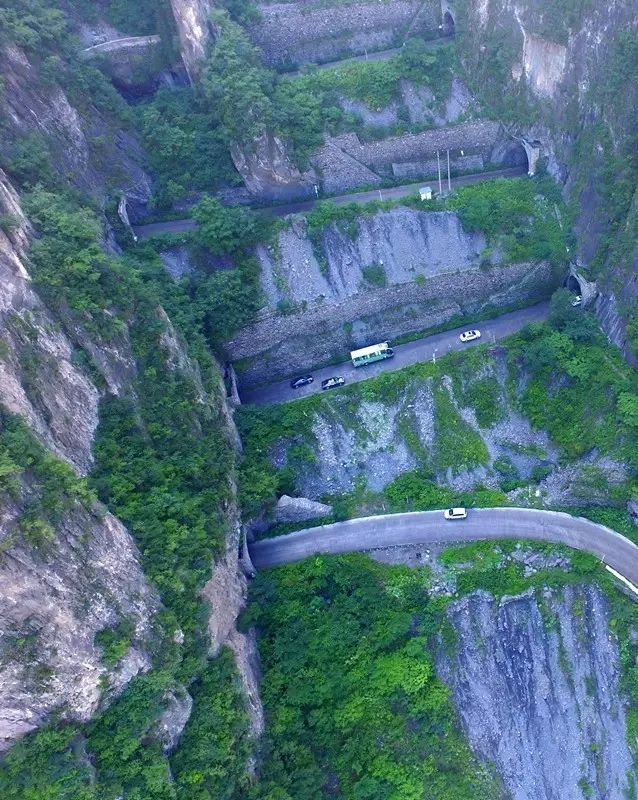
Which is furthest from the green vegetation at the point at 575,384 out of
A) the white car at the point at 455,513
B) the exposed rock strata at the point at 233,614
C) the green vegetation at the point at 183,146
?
the green vegetation at the point at 183,146

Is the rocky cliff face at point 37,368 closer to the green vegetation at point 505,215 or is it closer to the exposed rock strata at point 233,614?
the exposed rock strata at point 233,614

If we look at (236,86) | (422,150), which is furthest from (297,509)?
(422,150)

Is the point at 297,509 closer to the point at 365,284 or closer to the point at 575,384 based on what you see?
the point at 365,284

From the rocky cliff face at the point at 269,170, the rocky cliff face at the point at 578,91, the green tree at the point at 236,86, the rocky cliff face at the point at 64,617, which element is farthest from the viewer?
the rocky cliff face at the point at 269,170

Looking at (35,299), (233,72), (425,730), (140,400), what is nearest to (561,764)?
(425,730)

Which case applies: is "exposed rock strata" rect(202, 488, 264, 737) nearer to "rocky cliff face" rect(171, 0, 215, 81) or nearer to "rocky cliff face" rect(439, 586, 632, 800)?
"rocky cliff face" rect(439, 586, 632, 800)

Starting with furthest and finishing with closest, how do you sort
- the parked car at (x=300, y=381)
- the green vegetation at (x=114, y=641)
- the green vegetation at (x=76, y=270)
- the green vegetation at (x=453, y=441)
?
the parked car at (x=300, y=381) → the green vegetation at (x=453, y=441) → the green vegetation at (x=76, y=270) → the green vegetation at (x=114, y=641)
